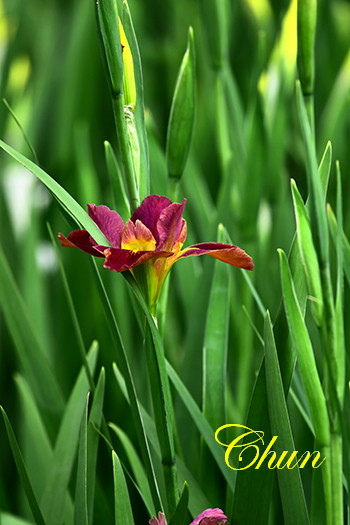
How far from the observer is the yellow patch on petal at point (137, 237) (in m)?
0.33

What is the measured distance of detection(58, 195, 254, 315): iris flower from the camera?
324mm

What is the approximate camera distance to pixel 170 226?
1.07ft

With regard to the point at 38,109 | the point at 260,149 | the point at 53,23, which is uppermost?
the point at 53,23

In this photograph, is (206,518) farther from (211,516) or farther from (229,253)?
(229,253)

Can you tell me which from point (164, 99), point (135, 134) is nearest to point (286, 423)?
point (135, 134)

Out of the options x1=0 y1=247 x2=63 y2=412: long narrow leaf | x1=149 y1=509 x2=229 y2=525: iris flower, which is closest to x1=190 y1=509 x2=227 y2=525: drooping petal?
x1=149 y1=509 x2=229 y2=525: iris flower

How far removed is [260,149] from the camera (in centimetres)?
68

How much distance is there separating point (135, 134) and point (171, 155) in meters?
0.12

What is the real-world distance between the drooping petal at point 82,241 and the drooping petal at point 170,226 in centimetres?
3

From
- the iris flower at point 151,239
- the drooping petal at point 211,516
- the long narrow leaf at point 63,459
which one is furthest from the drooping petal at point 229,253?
the long narrow leaf at point 63,459

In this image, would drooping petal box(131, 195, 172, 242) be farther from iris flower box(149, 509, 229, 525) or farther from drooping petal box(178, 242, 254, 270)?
iris flower box(149, 509, 229, 525)

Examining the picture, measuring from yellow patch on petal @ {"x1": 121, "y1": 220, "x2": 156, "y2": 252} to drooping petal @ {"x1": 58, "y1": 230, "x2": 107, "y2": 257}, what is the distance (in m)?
0.01

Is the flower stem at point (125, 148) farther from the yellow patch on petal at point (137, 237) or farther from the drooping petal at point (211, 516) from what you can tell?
the drooping petal at point (211, 516)

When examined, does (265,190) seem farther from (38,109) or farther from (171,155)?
(38,109)
